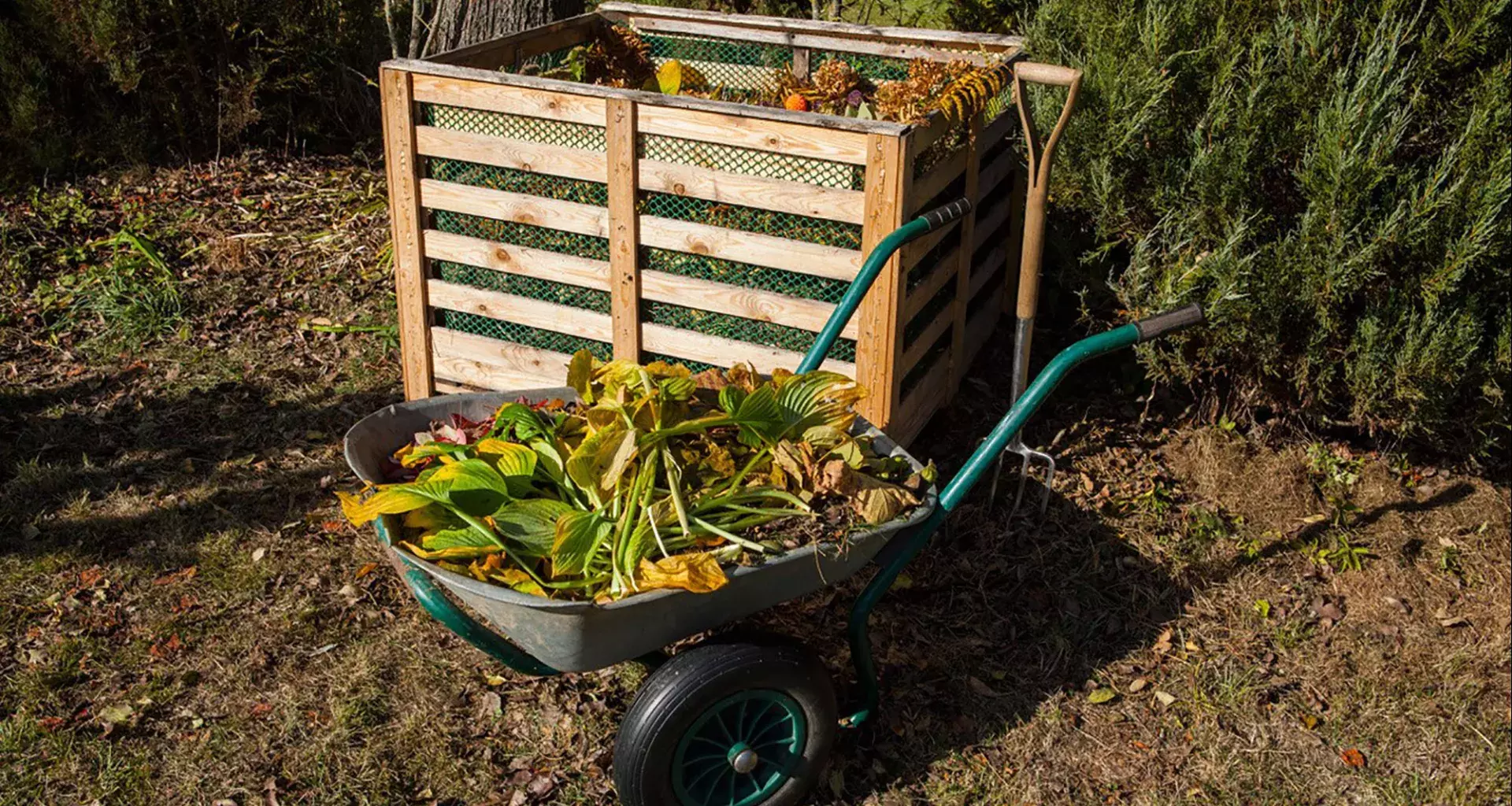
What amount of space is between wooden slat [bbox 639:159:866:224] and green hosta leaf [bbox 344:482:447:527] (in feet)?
5.05

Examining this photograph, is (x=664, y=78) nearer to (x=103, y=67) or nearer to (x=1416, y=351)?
(x=1416, y=351)

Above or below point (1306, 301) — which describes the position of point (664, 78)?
above

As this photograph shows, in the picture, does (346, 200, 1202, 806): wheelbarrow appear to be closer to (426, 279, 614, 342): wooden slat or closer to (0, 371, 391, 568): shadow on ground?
(426, 279, 614, 342): wooden slat

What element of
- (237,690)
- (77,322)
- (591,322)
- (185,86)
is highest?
(185,86)

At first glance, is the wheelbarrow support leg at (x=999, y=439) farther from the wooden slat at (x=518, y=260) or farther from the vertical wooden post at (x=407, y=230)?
the vertical wooden post at (x=407, y=230)

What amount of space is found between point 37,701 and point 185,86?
13.2 feet

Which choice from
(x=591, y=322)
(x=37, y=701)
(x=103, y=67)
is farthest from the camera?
(x=103, y=67)

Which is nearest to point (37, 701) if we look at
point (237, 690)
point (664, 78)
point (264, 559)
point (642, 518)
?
point (237, 690)

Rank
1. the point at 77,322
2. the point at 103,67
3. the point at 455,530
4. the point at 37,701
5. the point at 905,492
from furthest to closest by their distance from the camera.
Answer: the point at 103,67, the point at 77,322, the point at 37,701, the point at 905,492, the point at 455,530

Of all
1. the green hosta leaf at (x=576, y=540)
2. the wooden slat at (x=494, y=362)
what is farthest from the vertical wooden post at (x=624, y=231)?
the green hosta leaf at (x=576, y=540)

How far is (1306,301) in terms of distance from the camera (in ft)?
13.9

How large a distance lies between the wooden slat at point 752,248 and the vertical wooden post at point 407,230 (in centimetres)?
86

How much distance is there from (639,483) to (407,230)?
6.71 ft

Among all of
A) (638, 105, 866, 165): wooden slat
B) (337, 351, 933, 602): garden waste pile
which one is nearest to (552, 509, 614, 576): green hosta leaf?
(337, 351, 933, 602): garden waste pile
